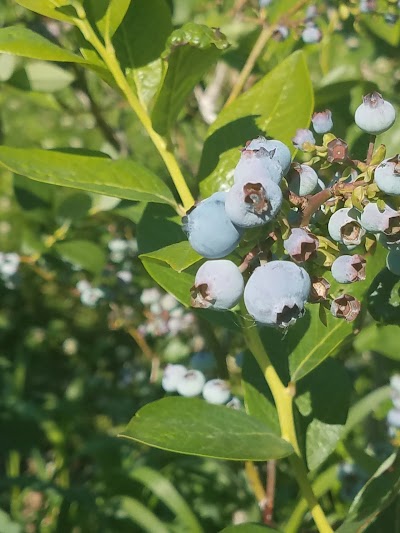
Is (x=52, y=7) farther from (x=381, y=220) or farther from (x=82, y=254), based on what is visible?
(x=82, y=254)

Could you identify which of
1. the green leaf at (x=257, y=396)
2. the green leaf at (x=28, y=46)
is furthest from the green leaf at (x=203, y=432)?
the green leaf at (x=28, y=46)

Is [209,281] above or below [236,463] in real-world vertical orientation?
above

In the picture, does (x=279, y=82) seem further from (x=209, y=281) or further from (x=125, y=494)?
(x=125, y=494)

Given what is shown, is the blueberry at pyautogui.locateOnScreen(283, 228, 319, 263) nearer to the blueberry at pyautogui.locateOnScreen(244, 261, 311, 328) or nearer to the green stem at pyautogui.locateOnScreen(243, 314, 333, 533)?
the blueberry at pyautogui.locateOnScreen(244, 261, 311, 328)

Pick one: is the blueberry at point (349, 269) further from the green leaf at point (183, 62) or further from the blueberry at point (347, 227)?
the green leaf at point (183, 62)

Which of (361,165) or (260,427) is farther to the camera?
(260,427)

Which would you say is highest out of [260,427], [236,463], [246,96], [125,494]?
[246,96]

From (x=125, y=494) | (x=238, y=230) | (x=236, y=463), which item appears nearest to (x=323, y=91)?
(x=238, y=230)

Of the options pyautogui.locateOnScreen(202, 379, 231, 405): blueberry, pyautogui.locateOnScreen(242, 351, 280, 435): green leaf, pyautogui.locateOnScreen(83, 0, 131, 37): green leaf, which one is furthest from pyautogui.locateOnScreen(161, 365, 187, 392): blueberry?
A: pyautogui.locateOnScreen(83, 0, 131, 37): green leaf
